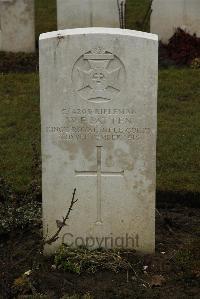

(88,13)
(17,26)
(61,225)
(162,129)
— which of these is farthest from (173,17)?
(61,225)

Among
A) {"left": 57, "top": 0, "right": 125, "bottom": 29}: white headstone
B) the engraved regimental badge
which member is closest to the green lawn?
the engraved regimental badge

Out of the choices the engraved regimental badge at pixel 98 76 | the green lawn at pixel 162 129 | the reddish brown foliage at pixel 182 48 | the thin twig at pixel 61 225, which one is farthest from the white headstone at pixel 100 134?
the reddish brown foliage at pixel 182 48

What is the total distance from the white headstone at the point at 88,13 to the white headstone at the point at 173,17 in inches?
22.2

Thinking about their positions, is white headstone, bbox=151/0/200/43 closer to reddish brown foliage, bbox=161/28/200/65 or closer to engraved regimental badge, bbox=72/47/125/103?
reddish brown foliage, bbox=161/28/200/65

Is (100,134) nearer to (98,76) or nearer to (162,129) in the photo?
(98,76)

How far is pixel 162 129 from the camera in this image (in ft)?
28.0

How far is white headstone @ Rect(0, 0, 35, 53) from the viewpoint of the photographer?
11.5 metres

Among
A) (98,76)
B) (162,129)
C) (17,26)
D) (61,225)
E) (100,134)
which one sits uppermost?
(17,26)

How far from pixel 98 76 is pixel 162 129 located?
326 cm

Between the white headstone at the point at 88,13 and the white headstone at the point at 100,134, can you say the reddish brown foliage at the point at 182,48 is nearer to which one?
the white headstone at the point at 88,13

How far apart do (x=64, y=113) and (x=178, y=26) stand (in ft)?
22.6

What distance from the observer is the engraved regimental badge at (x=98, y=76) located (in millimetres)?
A: 5309

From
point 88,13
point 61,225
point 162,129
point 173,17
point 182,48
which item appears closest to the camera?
point 61,225

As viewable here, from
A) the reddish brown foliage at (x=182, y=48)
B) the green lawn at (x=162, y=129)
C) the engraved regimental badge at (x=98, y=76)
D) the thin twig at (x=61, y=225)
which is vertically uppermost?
the reddish brown foliage at (x=182, y=48)
